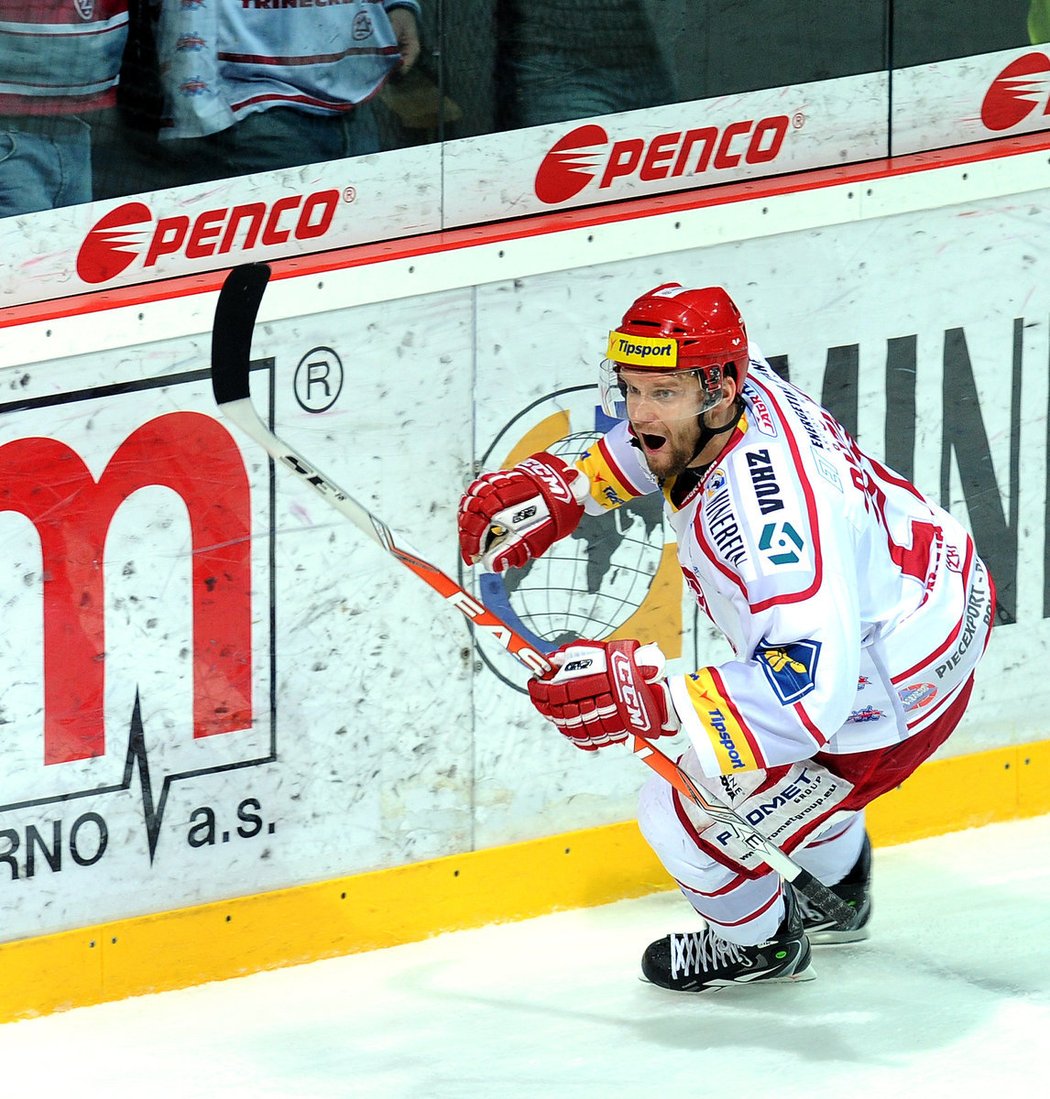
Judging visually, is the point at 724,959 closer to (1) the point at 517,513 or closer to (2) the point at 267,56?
(1) the point at 517,513

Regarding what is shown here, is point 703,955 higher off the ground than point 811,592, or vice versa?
point 811,592

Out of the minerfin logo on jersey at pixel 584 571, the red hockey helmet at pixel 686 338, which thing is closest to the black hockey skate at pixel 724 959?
A: the minerfin logo on jersey at pixel 584 571

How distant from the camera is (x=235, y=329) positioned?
3178mm

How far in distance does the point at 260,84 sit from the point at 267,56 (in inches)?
1.9

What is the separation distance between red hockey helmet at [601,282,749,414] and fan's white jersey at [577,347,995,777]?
10 centimetres

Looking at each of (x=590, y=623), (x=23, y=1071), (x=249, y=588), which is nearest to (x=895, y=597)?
(x=590, y=623)

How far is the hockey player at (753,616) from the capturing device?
9.89 ft

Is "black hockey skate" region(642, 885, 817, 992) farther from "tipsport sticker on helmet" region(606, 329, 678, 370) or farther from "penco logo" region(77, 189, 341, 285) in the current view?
"penco logo" region(77, 189, 341, 285)

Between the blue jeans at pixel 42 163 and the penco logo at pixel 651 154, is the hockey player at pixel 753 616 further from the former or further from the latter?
the blue jeans at pixel 42 163

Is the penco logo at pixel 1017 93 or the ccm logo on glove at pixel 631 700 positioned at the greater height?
the penco logo at pixel 1017 93

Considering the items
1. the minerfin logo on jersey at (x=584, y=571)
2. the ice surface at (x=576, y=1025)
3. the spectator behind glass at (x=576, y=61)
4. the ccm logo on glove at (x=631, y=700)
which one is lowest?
the ice surface at (x=576, y=1025)

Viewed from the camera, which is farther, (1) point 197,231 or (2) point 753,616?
(1) point 197,231

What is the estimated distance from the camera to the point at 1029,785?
4.43m

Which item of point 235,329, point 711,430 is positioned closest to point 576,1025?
point 711,430
